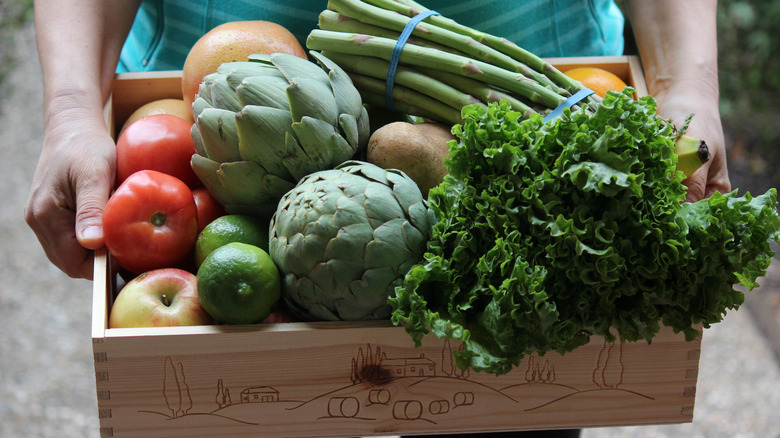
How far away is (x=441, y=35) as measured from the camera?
1.28m

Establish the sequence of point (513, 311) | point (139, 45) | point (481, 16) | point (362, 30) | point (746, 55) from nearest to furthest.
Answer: point (513, 311)
point (362, 30)
point (481, 16)
point (139, 45)
point (746, 55)

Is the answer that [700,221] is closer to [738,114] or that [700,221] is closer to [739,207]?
[739,207]

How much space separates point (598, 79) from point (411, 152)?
45cm

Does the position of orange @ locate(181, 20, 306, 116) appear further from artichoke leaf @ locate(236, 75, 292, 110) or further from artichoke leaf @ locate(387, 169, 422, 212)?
artichoke leaf @ locate(387, 169, 422, 212)

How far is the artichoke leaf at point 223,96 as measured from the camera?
1.16 metres

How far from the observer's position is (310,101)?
115 cm

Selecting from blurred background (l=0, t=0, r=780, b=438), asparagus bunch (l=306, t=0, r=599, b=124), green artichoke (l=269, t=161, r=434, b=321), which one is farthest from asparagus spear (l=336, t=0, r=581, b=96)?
blurred background (l=0, t=0, r=780, b=438)

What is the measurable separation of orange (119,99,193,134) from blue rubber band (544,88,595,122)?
0.67m

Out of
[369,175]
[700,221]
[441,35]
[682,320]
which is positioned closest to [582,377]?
[682,320]

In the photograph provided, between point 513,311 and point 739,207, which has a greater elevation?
point 739,207

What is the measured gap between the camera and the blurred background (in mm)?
2383

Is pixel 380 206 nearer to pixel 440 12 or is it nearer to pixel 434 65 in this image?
pixel 434 65

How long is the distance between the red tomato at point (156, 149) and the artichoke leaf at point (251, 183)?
0.52 feet

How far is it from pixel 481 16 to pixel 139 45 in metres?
0.76
